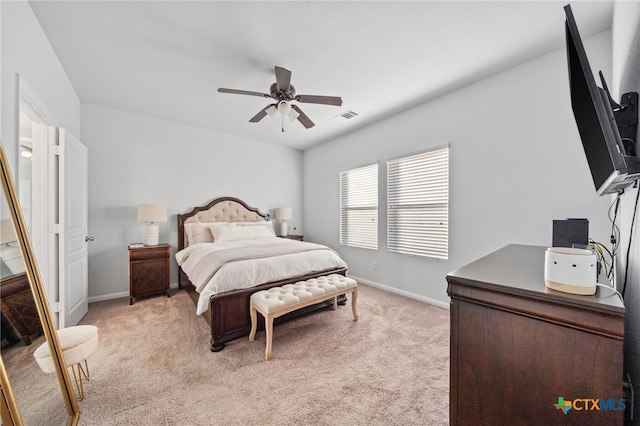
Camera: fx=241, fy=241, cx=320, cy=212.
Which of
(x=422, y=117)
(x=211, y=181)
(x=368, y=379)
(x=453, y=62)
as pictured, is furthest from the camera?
(x=211, y=181)

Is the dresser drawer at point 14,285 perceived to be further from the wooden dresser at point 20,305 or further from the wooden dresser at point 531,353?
the wooden dresser at point 531,353

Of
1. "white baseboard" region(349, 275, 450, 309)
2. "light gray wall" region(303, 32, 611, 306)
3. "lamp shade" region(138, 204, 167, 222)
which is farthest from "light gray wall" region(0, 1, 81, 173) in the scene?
"white baseboard" region(349, 275, 450, 309)

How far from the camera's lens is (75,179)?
271 cm

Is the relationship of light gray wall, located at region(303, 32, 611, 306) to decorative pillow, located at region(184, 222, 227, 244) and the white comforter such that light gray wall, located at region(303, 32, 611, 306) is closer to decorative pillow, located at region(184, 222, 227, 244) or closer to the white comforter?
the white comforter

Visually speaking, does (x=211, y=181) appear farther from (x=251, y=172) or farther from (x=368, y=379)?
(x=368, y=379)

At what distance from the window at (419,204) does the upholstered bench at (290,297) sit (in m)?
1.33

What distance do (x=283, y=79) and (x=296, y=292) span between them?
2079mm

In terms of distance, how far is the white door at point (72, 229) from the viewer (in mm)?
2373

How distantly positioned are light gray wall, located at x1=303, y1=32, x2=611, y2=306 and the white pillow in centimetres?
213

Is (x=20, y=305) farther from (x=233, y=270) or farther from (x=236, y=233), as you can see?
(x=236, y=233)

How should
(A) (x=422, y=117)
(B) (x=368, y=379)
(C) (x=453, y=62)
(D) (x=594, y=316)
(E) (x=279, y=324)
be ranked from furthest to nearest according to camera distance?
(A) (x=422, y=117) → (E) (x=279, y=324) → (C) (x=453, y=62) → (B) (x=368, y=379) → (D) (x=594, y=316)

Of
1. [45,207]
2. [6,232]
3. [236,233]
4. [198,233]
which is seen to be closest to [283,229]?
[236,233]

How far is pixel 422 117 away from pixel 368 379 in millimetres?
3201

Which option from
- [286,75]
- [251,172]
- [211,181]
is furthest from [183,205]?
[286,75]
